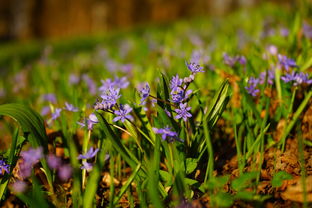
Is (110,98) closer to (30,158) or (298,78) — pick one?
(30,158)

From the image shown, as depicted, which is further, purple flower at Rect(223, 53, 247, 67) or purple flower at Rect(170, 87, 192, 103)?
purple flower at Rect(223, 53, 247, 67)

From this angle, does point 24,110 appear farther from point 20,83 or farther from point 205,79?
point 20,83

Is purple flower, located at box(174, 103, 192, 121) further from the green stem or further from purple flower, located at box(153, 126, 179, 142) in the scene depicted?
the green stem

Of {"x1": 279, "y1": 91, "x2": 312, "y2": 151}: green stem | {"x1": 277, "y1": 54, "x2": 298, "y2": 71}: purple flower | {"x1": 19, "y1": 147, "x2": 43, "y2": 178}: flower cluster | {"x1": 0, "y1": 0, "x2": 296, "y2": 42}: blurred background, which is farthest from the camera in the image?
{"x1": 0, "y1": 0, "x2": 296, "y2": 42}: blurred background

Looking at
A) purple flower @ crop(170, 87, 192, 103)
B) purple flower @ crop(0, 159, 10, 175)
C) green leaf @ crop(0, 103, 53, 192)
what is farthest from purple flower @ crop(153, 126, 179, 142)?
purple flower @ crop(0, 159, 10, 175)

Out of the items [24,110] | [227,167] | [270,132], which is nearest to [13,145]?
[24,110]

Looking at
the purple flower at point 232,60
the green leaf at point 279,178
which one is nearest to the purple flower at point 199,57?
the purple flower at point 232,60

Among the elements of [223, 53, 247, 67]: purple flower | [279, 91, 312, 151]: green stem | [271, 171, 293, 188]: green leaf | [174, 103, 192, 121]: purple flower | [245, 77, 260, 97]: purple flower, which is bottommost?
[271, 171, 293, 188]: green leaf

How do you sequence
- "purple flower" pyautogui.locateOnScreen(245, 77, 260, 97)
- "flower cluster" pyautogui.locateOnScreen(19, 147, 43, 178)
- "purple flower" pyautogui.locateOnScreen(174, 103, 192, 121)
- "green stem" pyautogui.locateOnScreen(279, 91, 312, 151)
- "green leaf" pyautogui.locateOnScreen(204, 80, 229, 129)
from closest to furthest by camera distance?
"flower cluster" pyautogui.locateOnScreen(19, 147, 43, 178) < "purple flower" pyautogui.locateOnScreen(174, 103, 192, 121) < "green leaf" pyautogui.locateOnScreen(204, 80, 229, 129) < "green stem" pyautogui.locateOnScreen(279, 91, 312, 151) < "purple flower" pyautogui.locateOnScreen(245, 77, 260, 97)

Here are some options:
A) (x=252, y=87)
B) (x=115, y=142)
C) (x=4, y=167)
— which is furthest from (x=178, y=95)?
(x=4, y=167)
